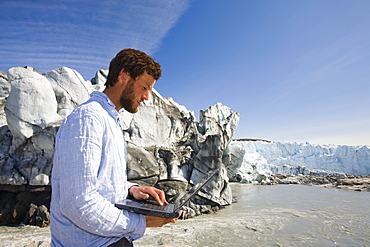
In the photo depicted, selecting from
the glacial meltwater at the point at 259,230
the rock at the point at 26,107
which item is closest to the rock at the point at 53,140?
the rock at the point at 26,107

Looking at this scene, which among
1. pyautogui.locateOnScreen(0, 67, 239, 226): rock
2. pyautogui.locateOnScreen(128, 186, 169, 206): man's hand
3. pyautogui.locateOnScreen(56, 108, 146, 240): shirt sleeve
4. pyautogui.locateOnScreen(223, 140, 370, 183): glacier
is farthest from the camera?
pyautogui.locateOnScreen(223, 140, 370, 183): glacier

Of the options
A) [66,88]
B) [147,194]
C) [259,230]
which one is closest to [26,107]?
[66,88]

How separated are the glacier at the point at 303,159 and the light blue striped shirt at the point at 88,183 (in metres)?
30.9

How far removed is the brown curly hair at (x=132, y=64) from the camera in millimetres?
1294

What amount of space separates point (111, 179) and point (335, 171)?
47.2 m

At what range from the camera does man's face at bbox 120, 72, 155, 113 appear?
1.34 metres

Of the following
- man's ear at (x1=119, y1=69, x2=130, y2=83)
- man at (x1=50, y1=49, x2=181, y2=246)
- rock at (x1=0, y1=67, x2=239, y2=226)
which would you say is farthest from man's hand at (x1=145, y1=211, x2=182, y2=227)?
rock at (x1=0, y1=67, x2=239, y2=226)

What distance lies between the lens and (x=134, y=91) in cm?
135

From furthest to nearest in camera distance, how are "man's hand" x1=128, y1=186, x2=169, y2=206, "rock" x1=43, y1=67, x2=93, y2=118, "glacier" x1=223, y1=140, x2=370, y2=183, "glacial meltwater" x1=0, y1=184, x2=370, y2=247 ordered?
1. "glacier" x1=223, y1=140, x2=370, y2=183
2. "rock" x1=43, y1=67, x2=93, y2=118
3. "glacial meltwater" x1=0, y1=184, x2=370, y2=247
4. "man's hand" x1=128, y1=186, x2=169, y2=206

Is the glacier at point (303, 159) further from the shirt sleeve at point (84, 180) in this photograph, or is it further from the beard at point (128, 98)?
the shirt sleeve at point (84, 180)

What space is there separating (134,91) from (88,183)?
0.63 meters

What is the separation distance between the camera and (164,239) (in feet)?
24.5

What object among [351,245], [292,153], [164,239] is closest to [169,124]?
[164,239]

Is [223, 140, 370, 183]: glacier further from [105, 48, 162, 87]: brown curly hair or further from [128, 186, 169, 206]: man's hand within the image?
[105, 48, 162, 87]: brown curly hair
